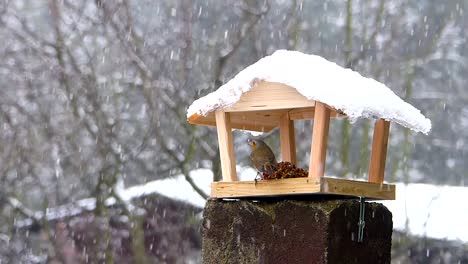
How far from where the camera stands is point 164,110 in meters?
7.80

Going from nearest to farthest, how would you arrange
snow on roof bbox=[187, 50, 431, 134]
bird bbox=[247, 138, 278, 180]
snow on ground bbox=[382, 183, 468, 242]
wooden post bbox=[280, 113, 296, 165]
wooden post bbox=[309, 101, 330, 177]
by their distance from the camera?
snow on roof bbox=[187, 50, 431, 134] < wooden post bbox=[309, 101, 330, 177] < bird bbox=[247, 138, 278, 180] < wooden post bbox=[280, 113, 296, 165] < snow on ground bbox=[382, 183, 468, 242]

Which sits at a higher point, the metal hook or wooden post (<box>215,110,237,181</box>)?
wooden post (<box>215,110,237,181</box>)

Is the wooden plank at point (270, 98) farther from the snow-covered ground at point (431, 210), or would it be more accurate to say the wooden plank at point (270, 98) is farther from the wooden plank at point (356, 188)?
the snow-covered ground at point (431, 210)

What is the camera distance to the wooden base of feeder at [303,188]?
332 centimetres

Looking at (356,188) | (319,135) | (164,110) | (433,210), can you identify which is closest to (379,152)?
(356,188)

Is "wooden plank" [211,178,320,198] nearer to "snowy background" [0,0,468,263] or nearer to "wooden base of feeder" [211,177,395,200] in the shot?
"wooden base of feeder" [211,177,395,200]

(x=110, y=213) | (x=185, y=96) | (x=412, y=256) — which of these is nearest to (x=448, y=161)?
(x=412, y=256)

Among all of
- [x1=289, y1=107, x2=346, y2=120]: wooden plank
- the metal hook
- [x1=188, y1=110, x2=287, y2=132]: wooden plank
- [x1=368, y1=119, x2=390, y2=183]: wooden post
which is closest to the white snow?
[x1=188, y1=110, x2=287, y2=132]: wooden plank

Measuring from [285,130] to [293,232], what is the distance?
2.40ft

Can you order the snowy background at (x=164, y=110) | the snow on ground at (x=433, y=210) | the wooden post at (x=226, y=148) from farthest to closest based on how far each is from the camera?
the snowy background at (x=164, y=110) < the snow on ground at (x=433, y=210) < the wooden post at (x=226, y=148)

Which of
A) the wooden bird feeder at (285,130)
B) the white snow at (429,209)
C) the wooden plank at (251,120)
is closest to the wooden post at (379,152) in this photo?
the wooden bird feeder at (285,130)

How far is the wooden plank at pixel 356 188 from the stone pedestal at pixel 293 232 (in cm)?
4

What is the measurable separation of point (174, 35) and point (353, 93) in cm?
454

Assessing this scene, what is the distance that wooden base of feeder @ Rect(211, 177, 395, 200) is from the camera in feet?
10.9
